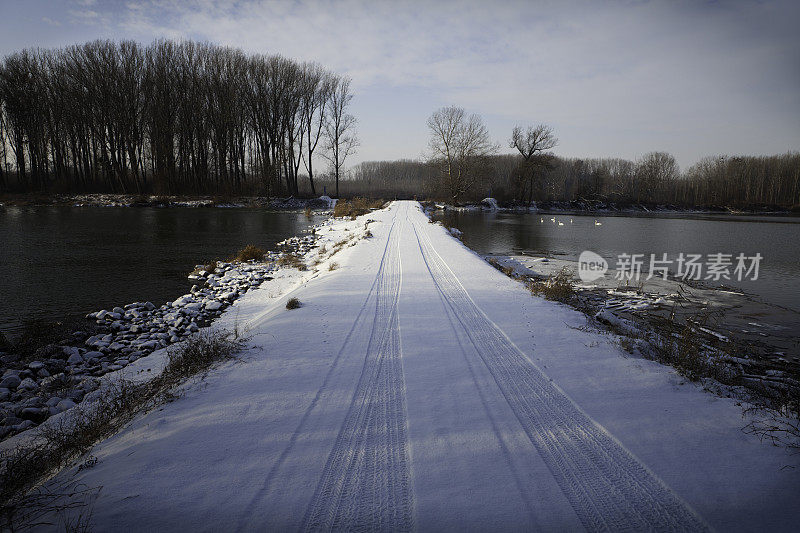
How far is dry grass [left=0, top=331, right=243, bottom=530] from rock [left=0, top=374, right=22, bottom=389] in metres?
1.32

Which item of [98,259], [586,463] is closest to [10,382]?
[586,463]

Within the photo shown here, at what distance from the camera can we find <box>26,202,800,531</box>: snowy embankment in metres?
2.30

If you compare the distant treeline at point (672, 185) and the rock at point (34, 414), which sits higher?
the distant treeline at point (672, 185)

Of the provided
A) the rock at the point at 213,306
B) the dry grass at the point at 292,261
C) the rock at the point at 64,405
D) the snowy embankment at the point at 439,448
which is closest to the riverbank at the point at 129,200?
the dry grass at the point at 292,261

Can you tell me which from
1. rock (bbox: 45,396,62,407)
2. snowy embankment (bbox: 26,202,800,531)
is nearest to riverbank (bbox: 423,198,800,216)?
snowy embankment (bbox: 26,202,800,531)

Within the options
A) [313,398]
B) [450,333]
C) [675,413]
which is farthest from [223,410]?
[675,413]

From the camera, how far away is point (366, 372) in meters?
4.19

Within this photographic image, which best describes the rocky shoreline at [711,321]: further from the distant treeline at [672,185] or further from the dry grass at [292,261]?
the distant treeline at [672,185]

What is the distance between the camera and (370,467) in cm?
268

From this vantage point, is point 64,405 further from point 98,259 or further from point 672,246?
point 672,246

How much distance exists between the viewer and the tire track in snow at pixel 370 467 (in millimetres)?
2270

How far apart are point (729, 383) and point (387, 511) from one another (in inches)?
176

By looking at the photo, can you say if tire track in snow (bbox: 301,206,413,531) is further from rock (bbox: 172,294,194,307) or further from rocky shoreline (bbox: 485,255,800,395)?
rock (bbox: 172,294,194,307)

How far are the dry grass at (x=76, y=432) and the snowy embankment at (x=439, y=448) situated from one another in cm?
23
